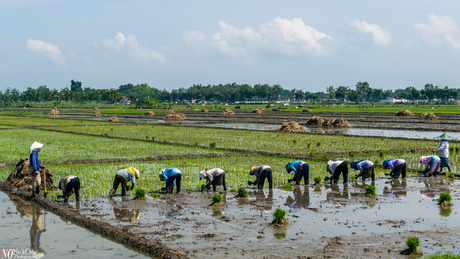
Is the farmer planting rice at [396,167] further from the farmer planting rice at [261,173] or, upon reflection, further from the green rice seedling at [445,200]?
the farmer planting rice at [261,173]

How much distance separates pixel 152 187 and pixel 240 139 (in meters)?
15.9

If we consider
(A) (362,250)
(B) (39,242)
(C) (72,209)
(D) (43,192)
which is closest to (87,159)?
(D) (43,192)

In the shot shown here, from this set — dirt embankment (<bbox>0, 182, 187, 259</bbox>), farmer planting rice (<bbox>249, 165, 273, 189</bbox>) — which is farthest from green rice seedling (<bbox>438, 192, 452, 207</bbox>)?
dirt embankment (<bbox>0, 182, 187, 259</bbox>)

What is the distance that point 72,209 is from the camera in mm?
10688

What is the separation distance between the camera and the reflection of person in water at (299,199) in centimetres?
1113

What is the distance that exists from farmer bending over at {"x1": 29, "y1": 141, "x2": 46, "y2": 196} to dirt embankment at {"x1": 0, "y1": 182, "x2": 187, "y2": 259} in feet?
0.96

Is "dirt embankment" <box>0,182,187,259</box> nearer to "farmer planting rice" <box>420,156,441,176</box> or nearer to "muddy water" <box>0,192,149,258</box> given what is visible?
"muddy water" <box>0,192,149,258</box>

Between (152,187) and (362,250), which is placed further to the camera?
(152,187)

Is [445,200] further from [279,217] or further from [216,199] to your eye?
[216,199]

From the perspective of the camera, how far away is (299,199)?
1195 cm

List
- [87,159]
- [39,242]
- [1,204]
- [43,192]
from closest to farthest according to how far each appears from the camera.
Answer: [39,242] → [1,204] → [43,192] → [87,159]

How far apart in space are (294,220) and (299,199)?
2.24 m

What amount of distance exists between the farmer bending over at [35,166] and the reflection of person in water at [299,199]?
256 inches

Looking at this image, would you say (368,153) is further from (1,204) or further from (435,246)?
(1,204)
